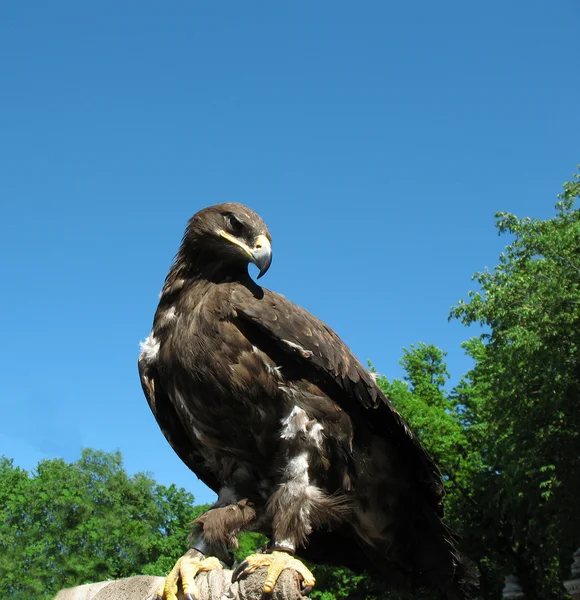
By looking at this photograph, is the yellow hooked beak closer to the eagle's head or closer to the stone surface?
the eagle's head

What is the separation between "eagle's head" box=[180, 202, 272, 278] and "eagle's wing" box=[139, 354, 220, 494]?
86 cm

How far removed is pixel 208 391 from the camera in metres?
4.67

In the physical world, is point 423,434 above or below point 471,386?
below

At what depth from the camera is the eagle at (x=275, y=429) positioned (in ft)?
15.3

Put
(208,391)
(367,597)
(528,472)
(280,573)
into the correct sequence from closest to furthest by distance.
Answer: (280,573), (208,391), (528,472), (367,597)

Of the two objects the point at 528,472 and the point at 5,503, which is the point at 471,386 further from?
the point at 5,503

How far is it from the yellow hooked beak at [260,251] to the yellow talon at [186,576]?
186 centimetres

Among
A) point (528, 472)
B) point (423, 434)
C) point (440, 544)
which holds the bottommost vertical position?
point (440, 544)

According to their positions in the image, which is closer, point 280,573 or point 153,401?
point 280,573

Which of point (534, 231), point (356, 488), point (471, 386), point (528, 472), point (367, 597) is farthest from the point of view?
point (471, 386)

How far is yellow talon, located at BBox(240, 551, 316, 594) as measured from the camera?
3.99 meters

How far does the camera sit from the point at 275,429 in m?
4.73

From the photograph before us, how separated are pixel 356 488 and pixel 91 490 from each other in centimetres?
3485

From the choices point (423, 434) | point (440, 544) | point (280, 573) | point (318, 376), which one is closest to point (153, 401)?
point (318, 376)
